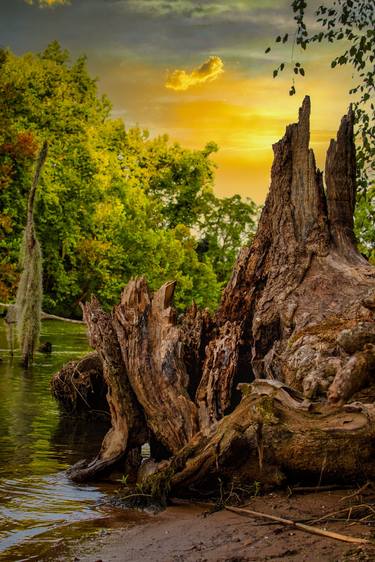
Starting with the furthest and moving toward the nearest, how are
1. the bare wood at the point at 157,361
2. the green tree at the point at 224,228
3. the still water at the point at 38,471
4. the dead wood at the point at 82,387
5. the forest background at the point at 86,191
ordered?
1. the green tree at the point at 224,228
2. the forest background at the point at 86,191
3. the dead wood at the point at 82,387
4. the bare wood at the point at 157,361
5. the still water at the point at 38,471

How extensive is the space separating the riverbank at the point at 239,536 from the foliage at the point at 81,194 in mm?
26028

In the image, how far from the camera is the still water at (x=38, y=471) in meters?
8.89

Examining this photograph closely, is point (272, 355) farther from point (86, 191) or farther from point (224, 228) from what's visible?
point (224, 228)

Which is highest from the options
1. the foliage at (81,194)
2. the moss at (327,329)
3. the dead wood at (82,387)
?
the foliage at (81,194)

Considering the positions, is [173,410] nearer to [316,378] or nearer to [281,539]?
[316,378]

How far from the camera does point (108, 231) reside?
158 feet

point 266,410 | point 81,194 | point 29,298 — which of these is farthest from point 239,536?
point 81,194

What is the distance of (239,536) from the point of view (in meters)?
7.46

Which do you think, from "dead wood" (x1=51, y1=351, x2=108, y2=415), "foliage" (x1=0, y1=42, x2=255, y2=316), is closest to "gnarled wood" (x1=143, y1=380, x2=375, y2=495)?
"dead wood" (x1=51, y1=351, x2=108, y2=415)

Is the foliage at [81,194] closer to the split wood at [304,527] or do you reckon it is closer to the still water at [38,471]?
the still water at [38,471]

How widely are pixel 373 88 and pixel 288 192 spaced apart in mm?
1964

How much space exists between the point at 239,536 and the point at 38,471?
552 centimetres

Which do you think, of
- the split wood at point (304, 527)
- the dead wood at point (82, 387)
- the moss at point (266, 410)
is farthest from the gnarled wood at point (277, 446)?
the dead wood at point (82, 387)

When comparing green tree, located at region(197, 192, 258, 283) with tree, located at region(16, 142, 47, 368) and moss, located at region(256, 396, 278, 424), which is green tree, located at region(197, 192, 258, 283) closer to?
tree, located at region(16, 142, 47, 368)
